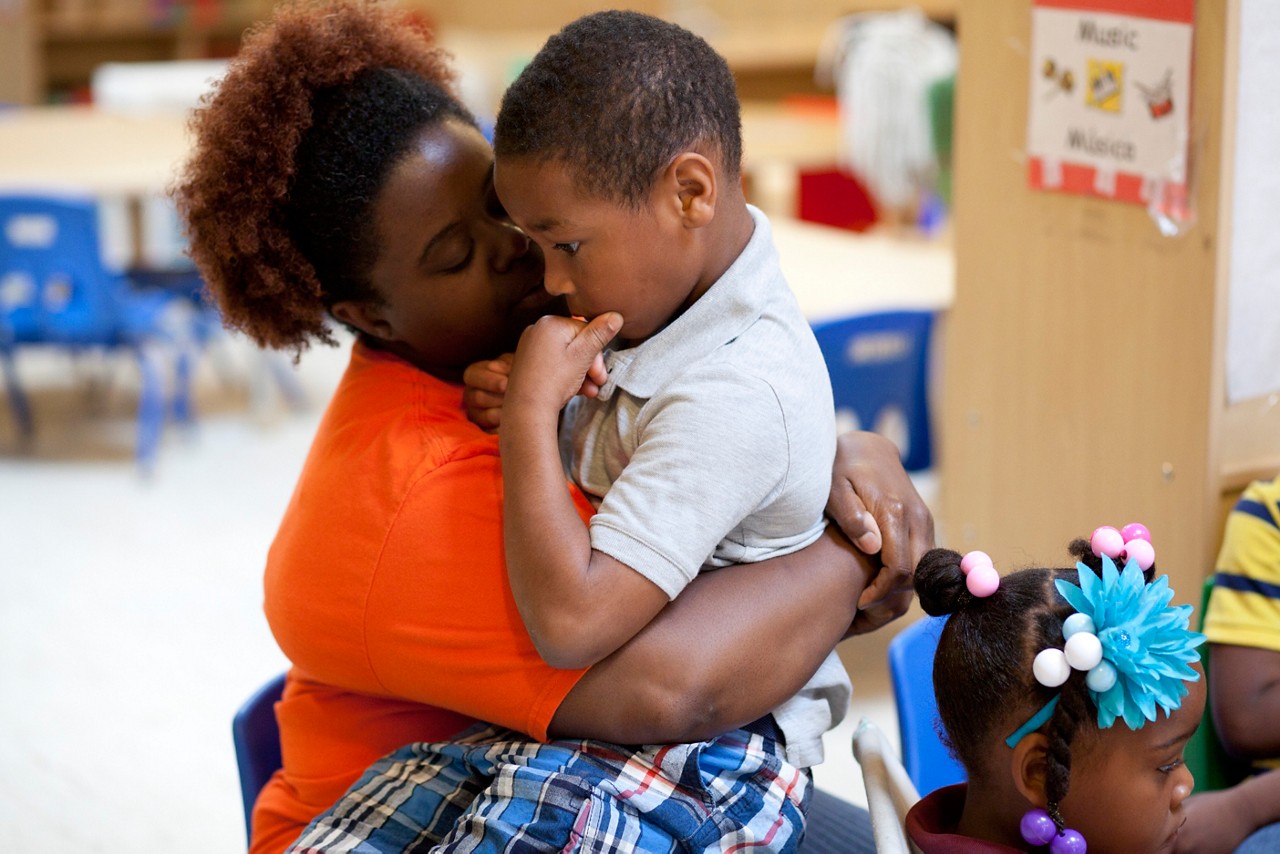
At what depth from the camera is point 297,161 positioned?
1319mm

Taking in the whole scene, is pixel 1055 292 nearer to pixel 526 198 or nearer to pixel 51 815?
pixel 526 198

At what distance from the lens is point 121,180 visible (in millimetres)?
5230

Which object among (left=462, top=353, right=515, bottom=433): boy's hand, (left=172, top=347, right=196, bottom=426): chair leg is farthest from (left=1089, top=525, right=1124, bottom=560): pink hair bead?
(left=172, top=347, right=196, bottom=426): chair leg

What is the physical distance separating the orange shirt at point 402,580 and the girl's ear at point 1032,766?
1.28 ft

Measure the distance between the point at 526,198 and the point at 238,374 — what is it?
5355 millimetres

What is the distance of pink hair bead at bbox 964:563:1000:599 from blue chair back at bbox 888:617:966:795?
0.38 metres

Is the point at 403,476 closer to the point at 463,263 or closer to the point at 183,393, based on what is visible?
the point at 463,263

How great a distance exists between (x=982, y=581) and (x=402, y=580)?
51 cm

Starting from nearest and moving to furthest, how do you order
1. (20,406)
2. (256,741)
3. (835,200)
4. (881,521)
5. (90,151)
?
(881,521) → (256,741) → (20,406) → (90,151) → (835,200)

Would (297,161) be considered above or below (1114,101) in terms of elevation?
above

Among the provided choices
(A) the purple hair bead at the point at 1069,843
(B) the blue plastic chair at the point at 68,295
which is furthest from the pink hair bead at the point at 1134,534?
(B) the blue plastic chair at the point at 68,295

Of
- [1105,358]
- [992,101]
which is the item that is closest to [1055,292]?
[1105,358]

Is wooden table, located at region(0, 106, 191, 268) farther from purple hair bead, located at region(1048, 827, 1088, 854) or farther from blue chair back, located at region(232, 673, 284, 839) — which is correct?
purple hair bead, located at region(1048, 827, 1088, 854)

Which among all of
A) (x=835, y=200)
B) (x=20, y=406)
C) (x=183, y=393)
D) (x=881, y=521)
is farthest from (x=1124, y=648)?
(x=20, y=406)
